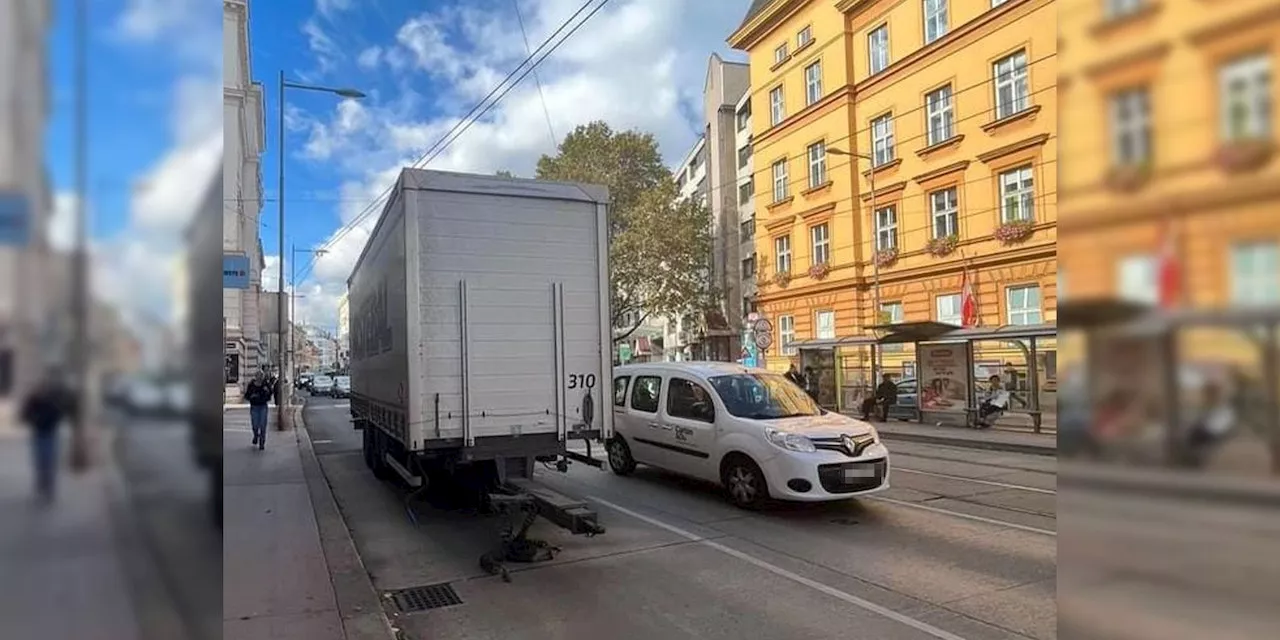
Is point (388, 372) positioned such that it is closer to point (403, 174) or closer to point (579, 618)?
point (403, 174)

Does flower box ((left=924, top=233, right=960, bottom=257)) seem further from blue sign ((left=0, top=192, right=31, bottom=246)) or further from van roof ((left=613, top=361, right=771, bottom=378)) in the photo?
blue sign ((left=0, top=192, right=31, bottom=246))

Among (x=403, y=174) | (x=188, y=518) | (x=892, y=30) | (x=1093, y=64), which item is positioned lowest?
(x=188, y=518)

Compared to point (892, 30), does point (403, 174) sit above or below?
below

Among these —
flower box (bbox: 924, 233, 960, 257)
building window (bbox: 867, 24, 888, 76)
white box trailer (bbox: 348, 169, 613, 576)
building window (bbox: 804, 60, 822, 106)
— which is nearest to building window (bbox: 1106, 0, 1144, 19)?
white box trailer (bbox: 348, 169, 613, 576)

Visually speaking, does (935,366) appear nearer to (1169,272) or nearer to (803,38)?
(803,38)

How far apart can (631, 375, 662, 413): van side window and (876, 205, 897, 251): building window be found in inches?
427

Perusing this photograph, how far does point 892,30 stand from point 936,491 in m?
10.7

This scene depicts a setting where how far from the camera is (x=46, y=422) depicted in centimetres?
71

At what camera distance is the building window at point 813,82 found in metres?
16.6

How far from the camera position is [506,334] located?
22.2 ft

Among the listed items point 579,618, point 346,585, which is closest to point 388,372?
point 346,585

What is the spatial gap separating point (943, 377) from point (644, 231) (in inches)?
773

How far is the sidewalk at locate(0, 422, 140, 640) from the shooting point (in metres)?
0.70

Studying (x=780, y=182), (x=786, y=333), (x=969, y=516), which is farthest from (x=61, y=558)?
(x=786, y=333)
